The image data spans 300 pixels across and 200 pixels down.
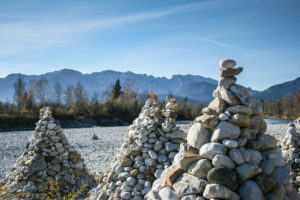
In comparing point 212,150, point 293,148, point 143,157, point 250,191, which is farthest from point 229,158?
point 293,148

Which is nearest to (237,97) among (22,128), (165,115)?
(165,115)

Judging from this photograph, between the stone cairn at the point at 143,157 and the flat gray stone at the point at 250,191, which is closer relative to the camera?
the flat gray stone at the point at 250,191

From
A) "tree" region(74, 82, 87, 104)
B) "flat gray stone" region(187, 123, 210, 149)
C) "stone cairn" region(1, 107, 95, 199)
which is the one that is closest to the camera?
"flat gray stone" region(187, 123, 210, 149)

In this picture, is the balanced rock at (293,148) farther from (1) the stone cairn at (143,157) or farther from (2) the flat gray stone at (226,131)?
(2) the flat gray stone at (226,131)

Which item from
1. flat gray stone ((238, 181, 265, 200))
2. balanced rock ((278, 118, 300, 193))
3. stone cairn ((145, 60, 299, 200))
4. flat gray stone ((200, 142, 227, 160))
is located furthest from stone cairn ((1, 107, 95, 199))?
balanced rock ((278, 118, 300, 193))

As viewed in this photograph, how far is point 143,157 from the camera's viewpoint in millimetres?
4152

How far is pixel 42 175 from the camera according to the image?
617 centimetres

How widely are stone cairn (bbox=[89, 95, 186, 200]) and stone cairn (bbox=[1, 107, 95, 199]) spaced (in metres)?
2.14

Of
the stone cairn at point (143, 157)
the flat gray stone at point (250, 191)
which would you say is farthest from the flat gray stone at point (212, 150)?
the stone cairn at point (143, 157)

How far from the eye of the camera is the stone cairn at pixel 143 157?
3.91 meters

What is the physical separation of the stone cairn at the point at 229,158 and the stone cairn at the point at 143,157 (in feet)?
3.74

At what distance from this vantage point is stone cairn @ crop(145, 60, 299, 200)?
2.34 meters

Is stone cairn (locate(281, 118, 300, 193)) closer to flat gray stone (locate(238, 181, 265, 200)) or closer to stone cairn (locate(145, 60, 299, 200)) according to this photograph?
stone cairn (locate(145, 60, 299, 200))

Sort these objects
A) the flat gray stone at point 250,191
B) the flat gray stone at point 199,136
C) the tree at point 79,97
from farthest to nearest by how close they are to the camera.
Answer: the tree at point 79,97
the flat gray stone at point 199,136
the flat gray stone at point 250,191
